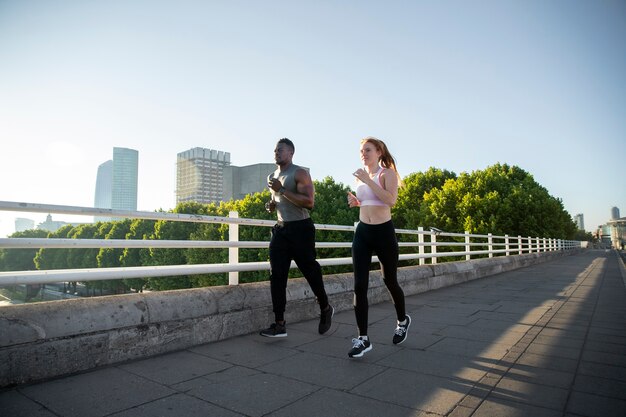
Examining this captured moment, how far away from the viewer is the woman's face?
3648 millimetres

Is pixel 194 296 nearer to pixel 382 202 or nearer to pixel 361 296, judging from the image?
pixel 361 296

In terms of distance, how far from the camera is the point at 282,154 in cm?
395

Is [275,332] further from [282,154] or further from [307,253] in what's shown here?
[282,154]

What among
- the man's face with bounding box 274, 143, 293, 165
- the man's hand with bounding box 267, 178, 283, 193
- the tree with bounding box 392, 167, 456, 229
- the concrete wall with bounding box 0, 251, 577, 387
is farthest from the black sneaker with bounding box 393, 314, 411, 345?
the tree with bounding box 392, 167, 456, 229

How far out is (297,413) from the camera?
7.00 ft

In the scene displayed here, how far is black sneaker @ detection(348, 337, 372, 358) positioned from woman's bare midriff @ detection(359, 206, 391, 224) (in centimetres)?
106

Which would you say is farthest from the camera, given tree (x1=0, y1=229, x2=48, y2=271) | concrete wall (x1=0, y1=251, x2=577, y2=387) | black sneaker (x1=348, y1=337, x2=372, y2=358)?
tree (x1=0, y1=229, x2=48, y2=271)

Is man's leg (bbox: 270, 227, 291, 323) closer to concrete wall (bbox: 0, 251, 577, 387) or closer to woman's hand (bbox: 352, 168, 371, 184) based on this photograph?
concrete wall (bbox: 0, 251, 577, 387)

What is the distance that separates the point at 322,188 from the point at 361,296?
34.5 metres

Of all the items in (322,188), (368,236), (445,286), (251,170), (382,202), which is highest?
(251,170)

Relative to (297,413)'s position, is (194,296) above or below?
above

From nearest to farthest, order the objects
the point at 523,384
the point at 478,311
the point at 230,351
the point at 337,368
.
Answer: the point at 523,384
the point at 337,368
the point at 230,351
the point at 478,311

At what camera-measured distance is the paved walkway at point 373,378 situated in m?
2.21

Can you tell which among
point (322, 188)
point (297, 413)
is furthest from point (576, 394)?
point (322, 188)
